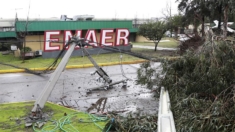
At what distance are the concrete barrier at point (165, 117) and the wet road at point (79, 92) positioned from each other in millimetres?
1341

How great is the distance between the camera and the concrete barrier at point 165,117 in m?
4.82

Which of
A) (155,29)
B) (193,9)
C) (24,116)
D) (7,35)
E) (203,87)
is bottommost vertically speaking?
(24,116)

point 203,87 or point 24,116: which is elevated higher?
point 203,87

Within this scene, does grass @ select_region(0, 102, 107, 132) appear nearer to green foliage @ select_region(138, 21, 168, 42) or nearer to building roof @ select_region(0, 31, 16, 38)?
green foliage @ select_region(138, 21, 168, 42)

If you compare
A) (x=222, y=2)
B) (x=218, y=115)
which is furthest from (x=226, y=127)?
(x=222, y=2)

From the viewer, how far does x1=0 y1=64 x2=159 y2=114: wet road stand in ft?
30.0

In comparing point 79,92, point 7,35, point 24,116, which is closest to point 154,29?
point 79,92

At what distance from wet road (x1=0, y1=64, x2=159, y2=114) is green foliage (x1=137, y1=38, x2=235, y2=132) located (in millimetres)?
1379

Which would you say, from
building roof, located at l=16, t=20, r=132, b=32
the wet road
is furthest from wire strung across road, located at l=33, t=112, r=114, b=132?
building roof, located at l=16, t=20, r=132, b=32

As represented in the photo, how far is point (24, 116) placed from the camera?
7.66m

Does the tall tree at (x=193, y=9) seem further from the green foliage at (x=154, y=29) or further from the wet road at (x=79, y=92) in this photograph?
the wet road at (x=79, y=92)

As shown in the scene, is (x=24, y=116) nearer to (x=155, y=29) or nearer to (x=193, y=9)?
(x=155, y=29)

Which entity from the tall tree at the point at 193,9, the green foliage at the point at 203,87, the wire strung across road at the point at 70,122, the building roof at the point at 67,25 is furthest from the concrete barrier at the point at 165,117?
the tall tree at the point at 193,9

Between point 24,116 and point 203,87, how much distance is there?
498cm
